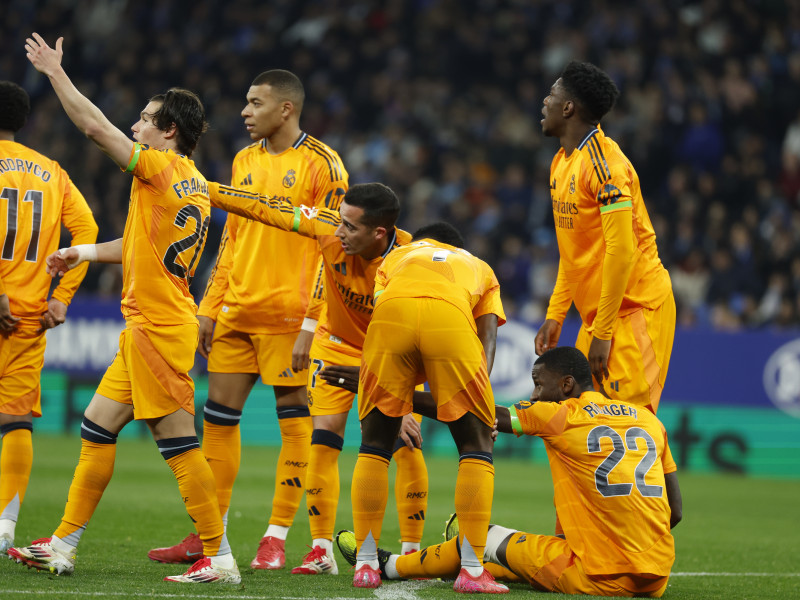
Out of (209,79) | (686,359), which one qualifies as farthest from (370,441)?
(209,79)

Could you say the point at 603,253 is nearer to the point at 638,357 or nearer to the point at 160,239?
the point at 638,357

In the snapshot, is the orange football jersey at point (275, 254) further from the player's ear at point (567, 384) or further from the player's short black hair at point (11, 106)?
the player's ear at point (567, 384)

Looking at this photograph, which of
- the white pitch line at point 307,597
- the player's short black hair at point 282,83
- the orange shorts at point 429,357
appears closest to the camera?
the white pitch line at point 307,597

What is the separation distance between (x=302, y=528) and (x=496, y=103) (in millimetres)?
12145

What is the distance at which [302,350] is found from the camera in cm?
618

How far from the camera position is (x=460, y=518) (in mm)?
5055

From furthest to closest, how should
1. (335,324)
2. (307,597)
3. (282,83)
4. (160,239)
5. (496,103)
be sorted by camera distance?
(496,103) < (282,83) < (335,324) < (160,239) < (307,597)

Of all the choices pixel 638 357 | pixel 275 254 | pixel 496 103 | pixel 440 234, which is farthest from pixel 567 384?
pixel 496 103

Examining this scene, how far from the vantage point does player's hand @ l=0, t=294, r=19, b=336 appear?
20.3ft

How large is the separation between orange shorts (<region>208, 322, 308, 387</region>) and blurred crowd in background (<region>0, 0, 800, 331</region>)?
23.7ft

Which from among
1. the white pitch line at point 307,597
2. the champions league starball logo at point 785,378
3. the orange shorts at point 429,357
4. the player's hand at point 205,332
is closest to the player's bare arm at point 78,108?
the orange shorts at point 429,357

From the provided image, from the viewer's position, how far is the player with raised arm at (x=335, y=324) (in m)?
5.55

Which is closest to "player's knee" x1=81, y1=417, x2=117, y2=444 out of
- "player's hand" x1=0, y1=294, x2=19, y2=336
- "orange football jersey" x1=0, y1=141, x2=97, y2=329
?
"player's hand" x1=0, y1=294, x2=19, y2=336

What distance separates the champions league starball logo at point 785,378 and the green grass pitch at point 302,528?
103 centimetres
